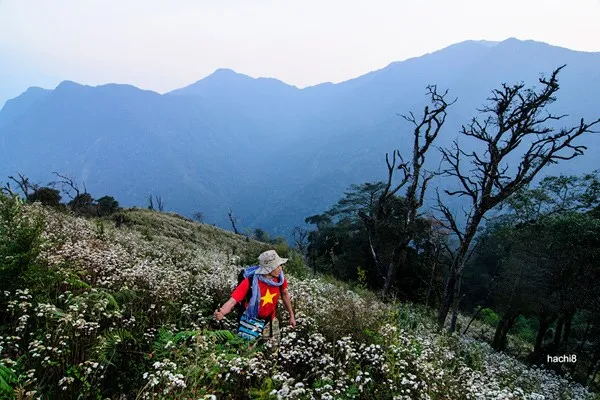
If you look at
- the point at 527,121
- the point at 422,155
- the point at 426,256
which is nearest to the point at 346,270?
the point at 426,256

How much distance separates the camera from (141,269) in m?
6.96

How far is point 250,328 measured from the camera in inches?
197

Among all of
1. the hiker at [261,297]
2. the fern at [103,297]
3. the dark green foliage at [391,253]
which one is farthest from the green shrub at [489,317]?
the fern at [103,297]

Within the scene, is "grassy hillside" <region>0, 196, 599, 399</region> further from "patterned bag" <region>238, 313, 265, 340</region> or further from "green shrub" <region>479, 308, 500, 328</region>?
"green shrub" <region>479, 308, 500, 328</region>

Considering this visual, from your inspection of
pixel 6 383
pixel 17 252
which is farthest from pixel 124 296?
pixel 6 383

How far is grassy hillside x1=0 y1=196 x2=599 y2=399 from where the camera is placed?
11.6 feet

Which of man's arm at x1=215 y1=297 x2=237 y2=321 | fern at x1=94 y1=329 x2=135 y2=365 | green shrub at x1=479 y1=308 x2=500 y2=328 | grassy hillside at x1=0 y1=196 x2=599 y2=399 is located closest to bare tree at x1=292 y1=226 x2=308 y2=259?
green shrub at x1=479 y1=308 x2=500 y2=328

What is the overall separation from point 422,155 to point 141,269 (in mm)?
10829

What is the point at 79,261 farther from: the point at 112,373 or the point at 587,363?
the point at 587,363

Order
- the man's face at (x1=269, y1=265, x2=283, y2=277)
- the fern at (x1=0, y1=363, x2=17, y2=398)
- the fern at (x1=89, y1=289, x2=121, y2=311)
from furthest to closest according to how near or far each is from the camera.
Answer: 1. the man's face at (x1=269, y1=265, x2=283, y2=277)
2. the fern at (x1=89, y1=289, x2=121, y2=311)
3. the fern at (x1=0, y1=363, x2=17, y2=398)

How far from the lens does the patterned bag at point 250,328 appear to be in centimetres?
494

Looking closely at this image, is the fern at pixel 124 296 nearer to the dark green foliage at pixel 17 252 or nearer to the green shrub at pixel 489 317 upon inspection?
the dark green foliage at pixel 17 252

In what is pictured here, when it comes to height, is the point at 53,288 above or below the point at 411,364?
above

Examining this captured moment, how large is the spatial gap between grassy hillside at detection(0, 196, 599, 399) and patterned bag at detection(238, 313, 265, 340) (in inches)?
7.6
